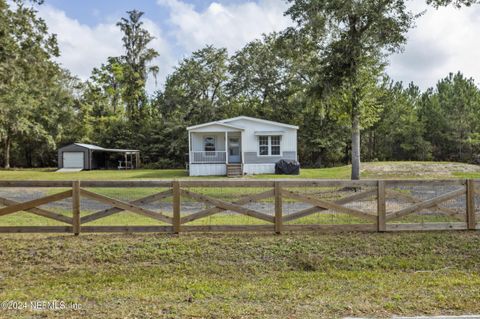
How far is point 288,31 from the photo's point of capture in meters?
15.9

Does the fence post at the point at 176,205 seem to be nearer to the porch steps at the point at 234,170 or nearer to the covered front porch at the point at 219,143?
the porch steps at the point at 234,170

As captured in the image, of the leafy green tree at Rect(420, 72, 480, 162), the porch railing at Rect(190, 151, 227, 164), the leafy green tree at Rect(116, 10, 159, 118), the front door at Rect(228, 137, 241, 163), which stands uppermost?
the leafy green tree at Rect(116, 10, 159, 118)

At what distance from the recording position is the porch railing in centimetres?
2444

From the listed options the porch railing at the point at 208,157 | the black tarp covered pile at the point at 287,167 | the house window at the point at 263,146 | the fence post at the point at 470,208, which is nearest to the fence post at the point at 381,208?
the fence post at the point at 470,208

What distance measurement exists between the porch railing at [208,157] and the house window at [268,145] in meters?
2.67

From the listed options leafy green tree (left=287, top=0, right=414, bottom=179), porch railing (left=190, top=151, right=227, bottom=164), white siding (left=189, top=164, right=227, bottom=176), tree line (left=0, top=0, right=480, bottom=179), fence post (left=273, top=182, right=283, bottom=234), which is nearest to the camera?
fence post (left=273, top=182, right=283, bottom=234)

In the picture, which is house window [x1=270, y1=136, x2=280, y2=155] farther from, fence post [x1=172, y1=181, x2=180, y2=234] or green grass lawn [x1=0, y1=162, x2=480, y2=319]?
fence post [x1=172, y1=181, x2=180, y2=234]

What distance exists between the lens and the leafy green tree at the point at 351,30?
47.0ft

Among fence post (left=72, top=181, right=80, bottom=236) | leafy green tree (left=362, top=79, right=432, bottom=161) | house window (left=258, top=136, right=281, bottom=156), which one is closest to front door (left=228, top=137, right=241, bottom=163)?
house window (left=258, top=136, right=281, bottom=156)

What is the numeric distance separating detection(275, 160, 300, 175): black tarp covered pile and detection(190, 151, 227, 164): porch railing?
3720 mm

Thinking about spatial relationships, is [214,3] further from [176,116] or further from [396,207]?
[176,116]

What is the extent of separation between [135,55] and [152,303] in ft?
130

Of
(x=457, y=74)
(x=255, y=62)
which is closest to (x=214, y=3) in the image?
(x=255, y=62)

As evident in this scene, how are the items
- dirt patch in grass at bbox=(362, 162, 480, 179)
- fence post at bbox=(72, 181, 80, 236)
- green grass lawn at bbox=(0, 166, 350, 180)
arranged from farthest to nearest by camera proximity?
green grass lawn at bbox=(0, 166, 350, 180)
dirt patch in grass at bbox=(362, 162, 480, 179)
fence post at bbox=(72, 181, 80, 236)
